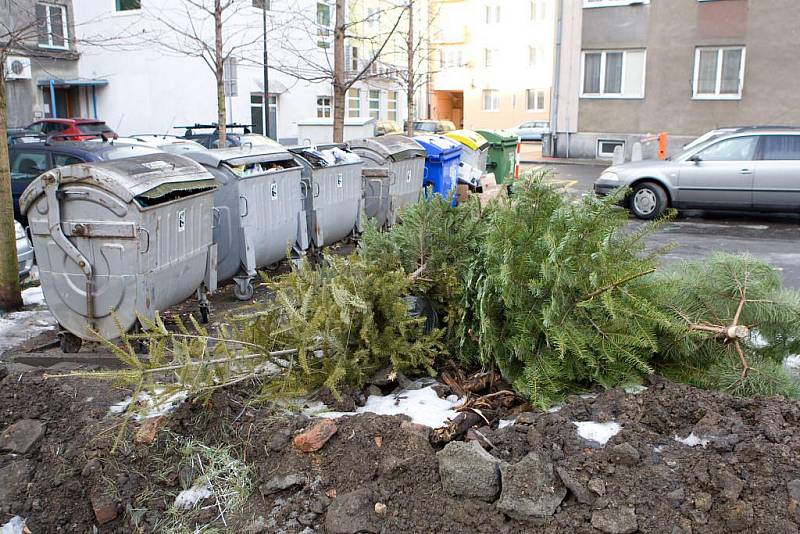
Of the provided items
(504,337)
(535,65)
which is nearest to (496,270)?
(504,337)

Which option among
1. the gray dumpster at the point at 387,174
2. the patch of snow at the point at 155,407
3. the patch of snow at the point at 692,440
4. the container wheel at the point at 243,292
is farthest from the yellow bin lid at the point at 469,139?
the patch of snow at the point at 692,440

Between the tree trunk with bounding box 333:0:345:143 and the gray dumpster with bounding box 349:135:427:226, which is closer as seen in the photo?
the gray dumpster with bounding box 349:135:427:226

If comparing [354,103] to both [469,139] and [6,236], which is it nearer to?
[469,139]

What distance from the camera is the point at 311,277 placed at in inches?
187

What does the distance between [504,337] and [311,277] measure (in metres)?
1.24

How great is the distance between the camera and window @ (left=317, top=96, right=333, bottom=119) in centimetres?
3391

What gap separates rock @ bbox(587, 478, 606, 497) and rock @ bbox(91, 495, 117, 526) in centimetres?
221

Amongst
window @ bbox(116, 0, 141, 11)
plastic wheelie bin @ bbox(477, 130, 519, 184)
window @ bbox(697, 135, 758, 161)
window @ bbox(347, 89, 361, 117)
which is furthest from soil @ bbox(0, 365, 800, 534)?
window @ bbox(347, 89, 361, 117)

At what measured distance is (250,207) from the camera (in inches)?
315

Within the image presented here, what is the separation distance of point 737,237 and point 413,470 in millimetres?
10264

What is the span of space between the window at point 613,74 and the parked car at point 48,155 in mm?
18522

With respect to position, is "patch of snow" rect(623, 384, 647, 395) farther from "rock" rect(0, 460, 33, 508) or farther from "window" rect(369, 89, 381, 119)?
"window" rect(369, 89, 381, 119)

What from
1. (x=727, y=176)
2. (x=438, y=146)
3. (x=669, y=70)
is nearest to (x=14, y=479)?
(x=438, y=146)

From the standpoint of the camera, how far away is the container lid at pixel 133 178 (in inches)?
223
